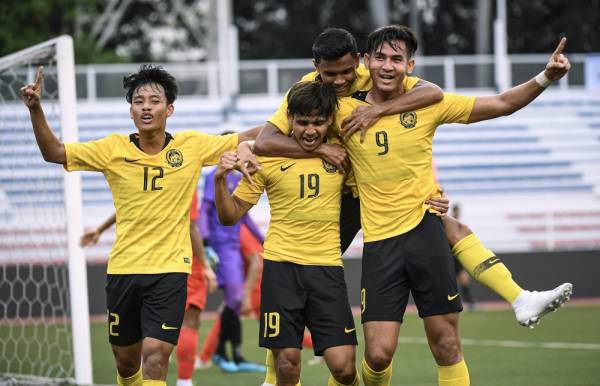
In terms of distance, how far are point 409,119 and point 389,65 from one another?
347 mm

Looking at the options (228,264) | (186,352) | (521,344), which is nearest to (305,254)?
(186,352)

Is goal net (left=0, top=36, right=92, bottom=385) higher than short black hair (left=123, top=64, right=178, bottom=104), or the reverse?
short black hair (left=123, top=64, right=178, bottom=104)

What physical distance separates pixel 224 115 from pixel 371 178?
19201 millimetres

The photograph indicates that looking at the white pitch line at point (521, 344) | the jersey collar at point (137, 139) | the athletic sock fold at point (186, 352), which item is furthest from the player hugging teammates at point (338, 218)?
the white pitch line at point (521, 344)

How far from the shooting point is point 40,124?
6516 mm

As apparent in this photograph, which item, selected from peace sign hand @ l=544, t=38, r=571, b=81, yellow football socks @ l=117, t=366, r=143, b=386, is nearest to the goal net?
yellow football socks @ l=117, t=366, r=143, b=386

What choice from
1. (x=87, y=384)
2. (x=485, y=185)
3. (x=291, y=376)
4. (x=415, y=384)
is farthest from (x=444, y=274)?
(x=485, y=185)

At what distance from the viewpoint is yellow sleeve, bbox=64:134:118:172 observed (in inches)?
267

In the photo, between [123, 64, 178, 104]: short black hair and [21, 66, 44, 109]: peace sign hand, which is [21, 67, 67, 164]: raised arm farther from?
[123, 64, 178, 104]: short black hair

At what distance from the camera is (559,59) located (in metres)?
6.34

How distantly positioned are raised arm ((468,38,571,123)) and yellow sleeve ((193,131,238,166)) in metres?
1.57

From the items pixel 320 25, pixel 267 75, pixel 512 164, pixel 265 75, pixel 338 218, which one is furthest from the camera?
pixel 320 25

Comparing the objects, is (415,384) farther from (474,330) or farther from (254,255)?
(474,330)

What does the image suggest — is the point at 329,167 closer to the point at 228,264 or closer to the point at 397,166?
Result: the point at 397,166
